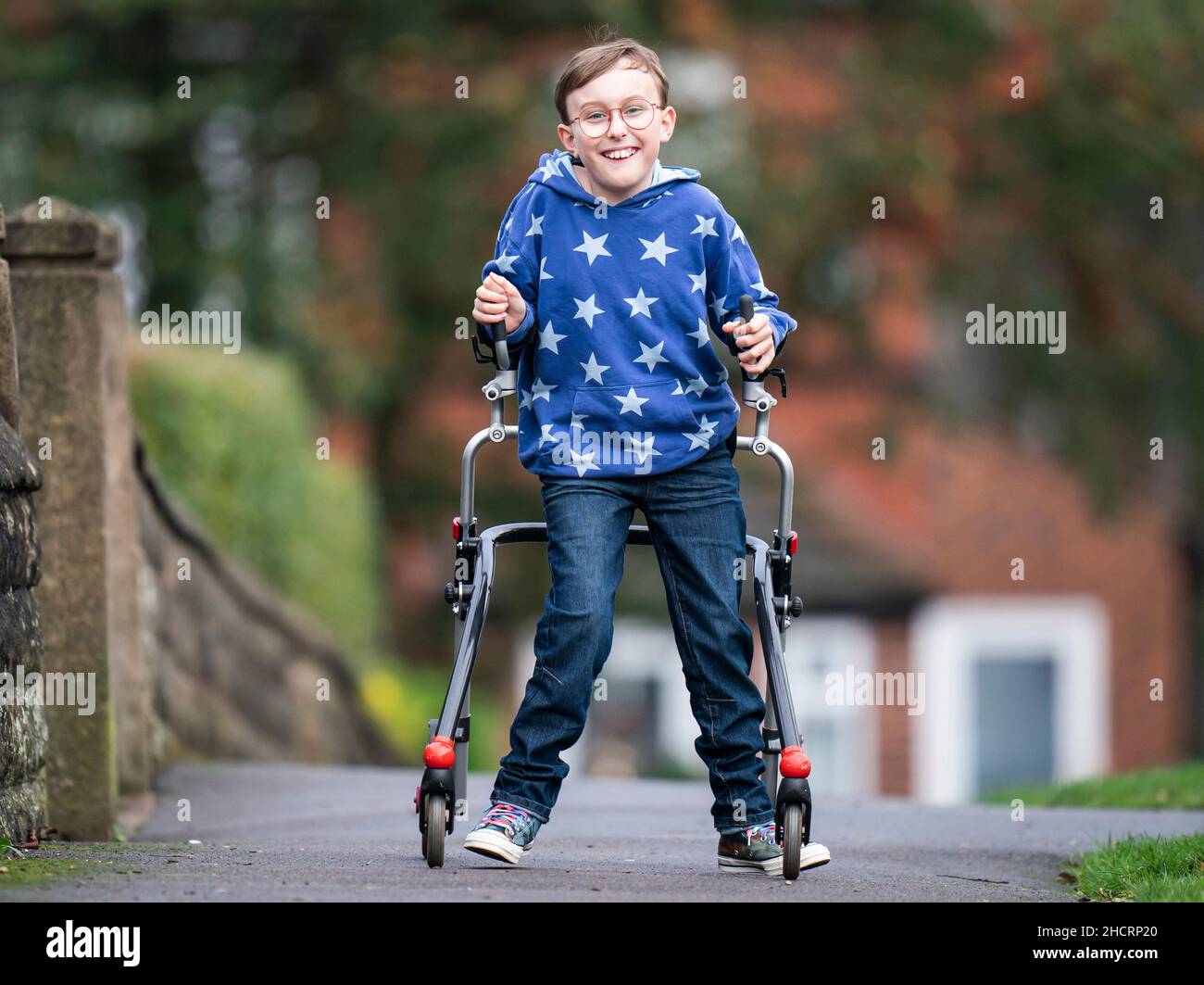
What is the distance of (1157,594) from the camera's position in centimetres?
2022

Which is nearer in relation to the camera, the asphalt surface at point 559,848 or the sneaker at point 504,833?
the asphalt surface at point 559,848

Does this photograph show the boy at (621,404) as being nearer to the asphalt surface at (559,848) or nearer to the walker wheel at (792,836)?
the walker wheel at (792,836)

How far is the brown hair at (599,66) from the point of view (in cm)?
478

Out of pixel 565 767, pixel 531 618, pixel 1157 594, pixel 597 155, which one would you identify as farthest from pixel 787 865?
pixel 1157 594

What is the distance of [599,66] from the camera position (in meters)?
4.78

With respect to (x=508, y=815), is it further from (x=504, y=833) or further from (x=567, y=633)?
(x=567, y=633)

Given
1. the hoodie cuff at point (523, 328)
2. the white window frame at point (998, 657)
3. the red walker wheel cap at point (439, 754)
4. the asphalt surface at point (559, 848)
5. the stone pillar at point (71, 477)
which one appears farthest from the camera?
the white window frame at point (998, 657)

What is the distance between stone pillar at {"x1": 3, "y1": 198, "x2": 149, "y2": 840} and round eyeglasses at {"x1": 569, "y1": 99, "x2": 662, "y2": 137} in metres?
2.36

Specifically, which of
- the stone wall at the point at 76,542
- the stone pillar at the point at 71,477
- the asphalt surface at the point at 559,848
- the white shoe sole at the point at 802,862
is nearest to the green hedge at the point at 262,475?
the stone wall at the point at 76,542

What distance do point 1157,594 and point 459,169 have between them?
9.08 m

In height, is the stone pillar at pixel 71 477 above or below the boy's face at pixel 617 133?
below

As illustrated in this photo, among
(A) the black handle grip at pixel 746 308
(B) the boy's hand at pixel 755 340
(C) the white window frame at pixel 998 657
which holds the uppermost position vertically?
(A) the black handle grip at pixel 746 308

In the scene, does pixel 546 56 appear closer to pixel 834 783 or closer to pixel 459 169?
pixel 459 169
